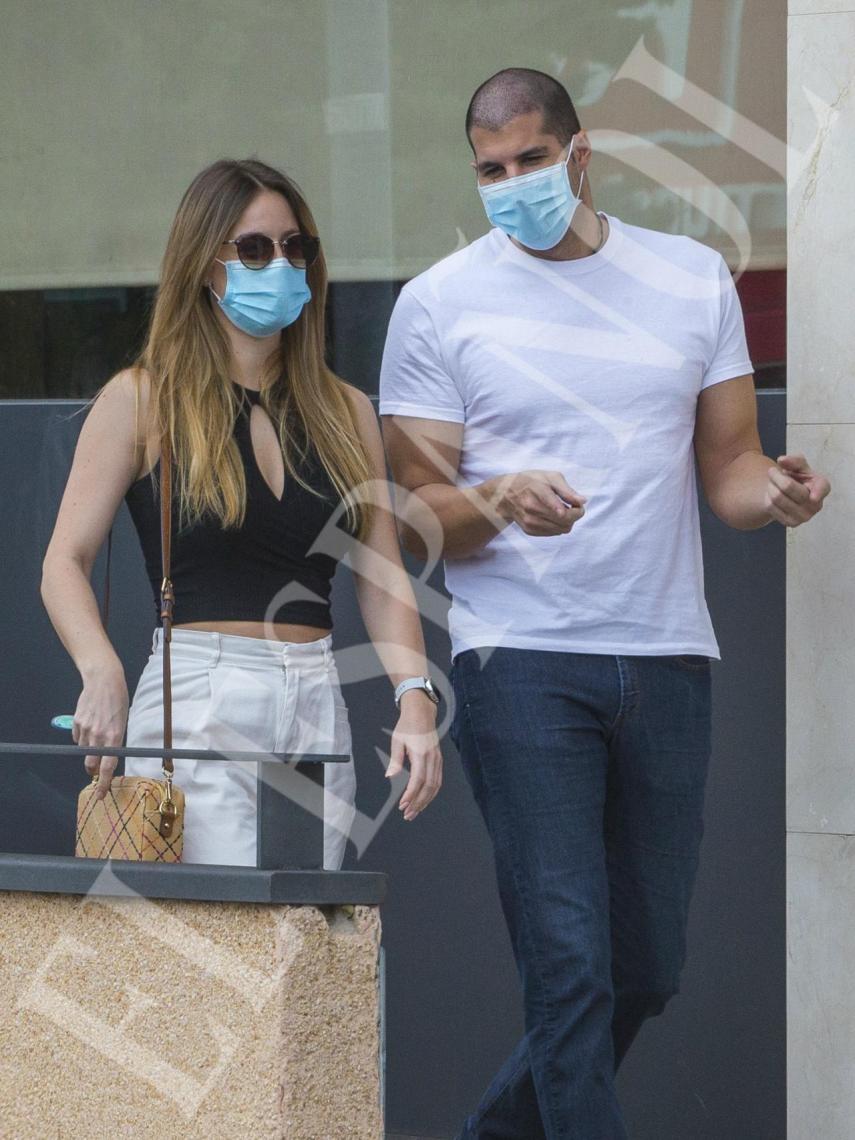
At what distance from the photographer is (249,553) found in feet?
10.3

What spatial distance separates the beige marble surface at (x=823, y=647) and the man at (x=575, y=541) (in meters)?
0.53

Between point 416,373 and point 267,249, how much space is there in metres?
0.41

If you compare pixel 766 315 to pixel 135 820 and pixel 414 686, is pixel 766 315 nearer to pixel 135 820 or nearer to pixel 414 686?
pixel 414 686

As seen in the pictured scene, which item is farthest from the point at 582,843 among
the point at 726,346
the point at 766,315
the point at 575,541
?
the point at 766,315

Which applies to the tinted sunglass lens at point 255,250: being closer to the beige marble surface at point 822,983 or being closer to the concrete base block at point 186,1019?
the concrete base block at point 186,1019

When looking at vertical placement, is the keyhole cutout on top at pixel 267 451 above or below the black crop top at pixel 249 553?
above

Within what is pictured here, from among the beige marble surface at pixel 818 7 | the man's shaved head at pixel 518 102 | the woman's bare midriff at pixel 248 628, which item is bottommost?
the woman's bare midriff at pixel 248 628

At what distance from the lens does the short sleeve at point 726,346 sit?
346cm

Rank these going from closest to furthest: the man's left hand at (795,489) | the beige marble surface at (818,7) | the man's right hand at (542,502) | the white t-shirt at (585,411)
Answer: the man's right hand at (542,502) → the man's left hand at (795,489) → the white t-shirt at (585,411) → the beige marble surface at (818,7)

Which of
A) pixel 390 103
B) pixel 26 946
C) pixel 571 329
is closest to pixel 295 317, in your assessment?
pixel 571 329

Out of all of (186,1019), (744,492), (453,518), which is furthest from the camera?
(744,492)

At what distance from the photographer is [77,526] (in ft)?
10.1

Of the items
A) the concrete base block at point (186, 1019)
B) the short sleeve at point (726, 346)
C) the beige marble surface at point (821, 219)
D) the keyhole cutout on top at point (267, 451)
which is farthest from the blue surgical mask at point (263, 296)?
the beige marble surface at point (821, 219)

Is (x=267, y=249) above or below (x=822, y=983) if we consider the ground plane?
above
